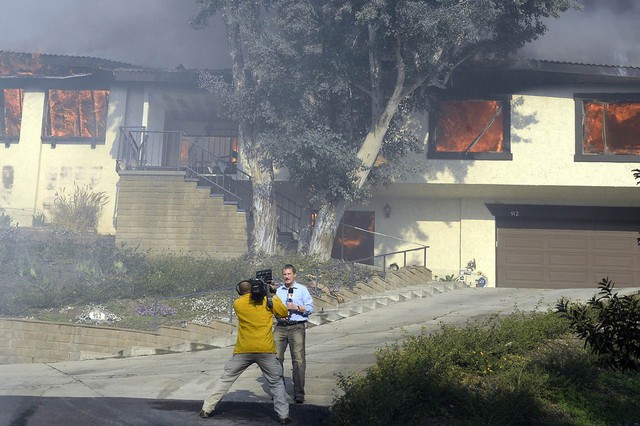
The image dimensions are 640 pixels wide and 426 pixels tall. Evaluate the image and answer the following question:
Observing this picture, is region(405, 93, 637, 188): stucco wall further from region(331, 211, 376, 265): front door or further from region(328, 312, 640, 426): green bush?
region(328, 312, 640, 426): green bush

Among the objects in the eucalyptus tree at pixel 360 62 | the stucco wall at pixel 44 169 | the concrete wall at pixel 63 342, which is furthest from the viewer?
the stucco wall at pixel 44 169

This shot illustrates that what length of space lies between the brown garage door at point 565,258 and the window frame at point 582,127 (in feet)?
9.51

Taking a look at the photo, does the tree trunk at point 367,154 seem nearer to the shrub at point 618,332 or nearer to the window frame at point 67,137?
the window frame at point 67,137

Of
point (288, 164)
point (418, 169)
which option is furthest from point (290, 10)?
point (418, 169)

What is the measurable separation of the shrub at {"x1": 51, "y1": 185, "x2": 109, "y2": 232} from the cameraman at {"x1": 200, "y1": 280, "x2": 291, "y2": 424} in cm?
1476

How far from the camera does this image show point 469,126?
19812mm

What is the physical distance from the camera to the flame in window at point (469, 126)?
776 inches

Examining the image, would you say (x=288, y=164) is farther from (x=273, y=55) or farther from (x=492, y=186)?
(x=492, y=186)

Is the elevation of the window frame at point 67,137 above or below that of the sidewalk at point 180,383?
above

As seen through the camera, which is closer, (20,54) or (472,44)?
(472,44)

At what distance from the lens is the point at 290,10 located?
54.7 ft

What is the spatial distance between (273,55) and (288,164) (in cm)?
273

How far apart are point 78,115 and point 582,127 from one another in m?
15.2

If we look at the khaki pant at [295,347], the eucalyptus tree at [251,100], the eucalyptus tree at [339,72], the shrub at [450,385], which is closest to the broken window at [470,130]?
the eucalyptus tree at [339,72]
